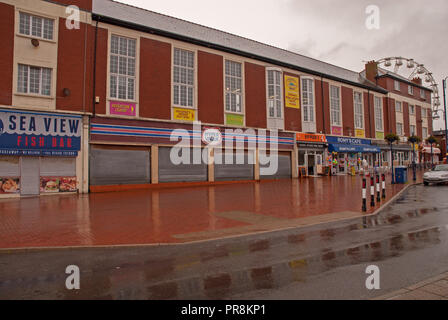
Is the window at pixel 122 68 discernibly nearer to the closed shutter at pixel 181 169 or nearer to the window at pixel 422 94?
the closed shutter at pixel 181 169

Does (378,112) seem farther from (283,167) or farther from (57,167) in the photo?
(57,167)

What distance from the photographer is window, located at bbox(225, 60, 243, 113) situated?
79.7 ft

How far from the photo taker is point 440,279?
12.9 feet

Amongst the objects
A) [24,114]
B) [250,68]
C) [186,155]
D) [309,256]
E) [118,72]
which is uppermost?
[250,68]

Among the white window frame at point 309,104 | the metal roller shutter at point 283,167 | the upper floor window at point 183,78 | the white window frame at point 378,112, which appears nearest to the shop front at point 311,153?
the metal roller shutter at point 283,167

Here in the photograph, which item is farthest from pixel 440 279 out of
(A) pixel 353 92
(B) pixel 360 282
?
(A) pixel 353 92

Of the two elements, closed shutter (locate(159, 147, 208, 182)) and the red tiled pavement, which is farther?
closed shutter (locate(159, 147, 208, 182))

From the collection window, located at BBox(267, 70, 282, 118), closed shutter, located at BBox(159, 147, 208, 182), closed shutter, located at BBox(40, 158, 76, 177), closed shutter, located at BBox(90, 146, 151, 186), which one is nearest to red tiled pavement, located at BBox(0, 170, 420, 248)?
closed shutter, located at BBox(40, 158, 76, 177)

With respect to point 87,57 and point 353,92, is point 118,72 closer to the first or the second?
point 87,57

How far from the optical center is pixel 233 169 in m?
23.8

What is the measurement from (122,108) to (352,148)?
24.7m

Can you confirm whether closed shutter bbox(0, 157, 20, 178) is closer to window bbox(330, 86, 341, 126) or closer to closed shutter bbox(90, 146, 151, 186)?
closed shutter bbox(90, 146, 151, 186)

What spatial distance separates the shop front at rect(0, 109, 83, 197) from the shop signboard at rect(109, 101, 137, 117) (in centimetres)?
210
